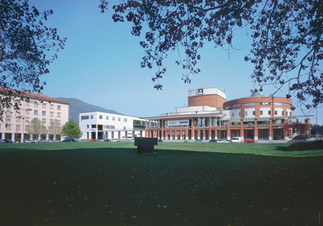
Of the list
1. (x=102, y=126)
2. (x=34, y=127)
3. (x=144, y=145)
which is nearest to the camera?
(x=144, y=145)

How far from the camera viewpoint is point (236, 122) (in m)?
73.9

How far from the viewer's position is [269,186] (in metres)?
7.00

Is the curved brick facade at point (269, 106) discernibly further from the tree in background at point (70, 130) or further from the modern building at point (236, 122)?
the tree in background at point (70, 130)

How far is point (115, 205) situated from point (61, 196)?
72.8 inches

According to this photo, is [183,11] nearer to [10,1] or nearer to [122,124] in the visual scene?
[10,1]

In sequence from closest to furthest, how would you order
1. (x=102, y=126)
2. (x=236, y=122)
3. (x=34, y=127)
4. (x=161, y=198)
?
(x=161, y=198)
(x=34, y=127)
(x=236, y=122)
(x=102, y=126)

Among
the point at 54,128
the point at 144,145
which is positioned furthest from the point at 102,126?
the point at 144,145

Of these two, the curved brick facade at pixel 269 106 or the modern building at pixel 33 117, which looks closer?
the modern building at pixel 33 117

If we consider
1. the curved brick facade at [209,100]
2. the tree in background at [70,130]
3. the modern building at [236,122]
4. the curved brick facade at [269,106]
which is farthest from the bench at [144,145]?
the curved brick facade at [209,100]

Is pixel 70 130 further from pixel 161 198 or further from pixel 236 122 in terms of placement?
pixel 161 198

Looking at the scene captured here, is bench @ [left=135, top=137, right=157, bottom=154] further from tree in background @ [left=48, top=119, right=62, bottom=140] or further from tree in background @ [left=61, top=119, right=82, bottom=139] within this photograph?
tree in background @ [left=61, top=119, right=82, bottom=139]

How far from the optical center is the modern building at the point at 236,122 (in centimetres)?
6334

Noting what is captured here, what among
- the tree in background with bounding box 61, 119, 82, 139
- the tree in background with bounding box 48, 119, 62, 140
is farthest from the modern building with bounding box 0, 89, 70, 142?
the tree in background with bounding box 61, 119, 82, 139

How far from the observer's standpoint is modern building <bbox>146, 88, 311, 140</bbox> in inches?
2494
